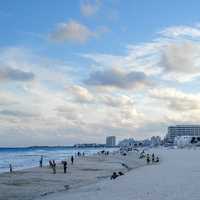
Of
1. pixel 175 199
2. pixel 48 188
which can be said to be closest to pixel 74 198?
pixel 175 199

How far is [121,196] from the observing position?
23297mm

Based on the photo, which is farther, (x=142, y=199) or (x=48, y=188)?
(x=48, y=188)

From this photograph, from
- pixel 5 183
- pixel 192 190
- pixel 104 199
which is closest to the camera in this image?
pixel 104 199

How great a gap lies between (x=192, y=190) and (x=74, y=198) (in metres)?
6.57

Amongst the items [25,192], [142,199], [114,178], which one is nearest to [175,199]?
[142,199]

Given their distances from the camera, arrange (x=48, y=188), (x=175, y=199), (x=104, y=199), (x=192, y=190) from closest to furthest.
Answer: (x=175, y=199)
(x=104, y=199)
(x=192, y=190)
(x=48, y=188)

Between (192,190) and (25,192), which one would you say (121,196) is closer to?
(192,190)

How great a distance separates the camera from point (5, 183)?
35.4 metres

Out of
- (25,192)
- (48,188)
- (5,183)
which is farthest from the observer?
(5,183)

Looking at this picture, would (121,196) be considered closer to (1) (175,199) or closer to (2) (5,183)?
(1) (175,199)

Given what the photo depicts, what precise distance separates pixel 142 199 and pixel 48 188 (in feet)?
38.3

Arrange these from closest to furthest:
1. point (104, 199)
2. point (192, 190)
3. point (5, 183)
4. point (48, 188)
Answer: point (104, 199) < point (192, 190) < point (48, 188) < point (5, 183)

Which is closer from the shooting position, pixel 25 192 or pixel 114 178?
pixel 25 192

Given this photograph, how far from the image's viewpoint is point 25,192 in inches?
1141
